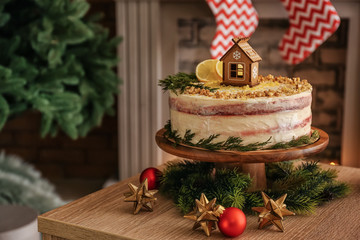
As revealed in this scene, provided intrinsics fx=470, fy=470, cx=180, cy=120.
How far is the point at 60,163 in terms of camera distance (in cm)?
274

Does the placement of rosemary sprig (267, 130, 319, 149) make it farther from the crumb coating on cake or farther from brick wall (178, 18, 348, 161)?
brick wall (178, 18, 348, 161)

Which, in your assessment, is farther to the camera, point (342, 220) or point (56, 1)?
point (56, 1)

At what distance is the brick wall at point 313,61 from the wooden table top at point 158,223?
124 cm

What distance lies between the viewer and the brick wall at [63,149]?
8.76ft

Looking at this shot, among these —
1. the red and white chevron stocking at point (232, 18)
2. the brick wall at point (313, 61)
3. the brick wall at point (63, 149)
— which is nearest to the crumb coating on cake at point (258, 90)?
the red and white chevron stocking at point (232, 18)

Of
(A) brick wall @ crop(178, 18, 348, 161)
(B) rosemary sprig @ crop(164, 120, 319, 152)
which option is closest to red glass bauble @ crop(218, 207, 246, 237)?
(B) rosemary sprig @ crop(164, 120, 319, 152)

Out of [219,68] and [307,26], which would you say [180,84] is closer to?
[219,68]

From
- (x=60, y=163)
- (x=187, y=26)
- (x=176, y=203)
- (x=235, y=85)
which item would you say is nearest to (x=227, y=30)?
(x=187, y=26)

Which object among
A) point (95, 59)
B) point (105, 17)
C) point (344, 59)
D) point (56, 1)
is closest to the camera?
point (56, 1)

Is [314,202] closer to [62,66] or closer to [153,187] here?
[153,187]

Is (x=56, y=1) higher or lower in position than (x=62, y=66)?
higher

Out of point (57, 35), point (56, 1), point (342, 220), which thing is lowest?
point (342, 220)

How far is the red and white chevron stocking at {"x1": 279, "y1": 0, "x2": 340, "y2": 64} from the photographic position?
1869mm

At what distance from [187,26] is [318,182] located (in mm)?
1449
